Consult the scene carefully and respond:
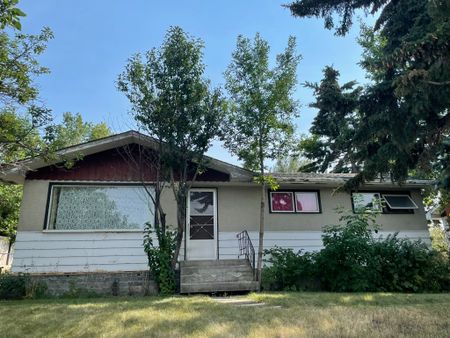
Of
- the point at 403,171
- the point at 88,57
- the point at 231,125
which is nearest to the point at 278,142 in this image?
the point at 231,125

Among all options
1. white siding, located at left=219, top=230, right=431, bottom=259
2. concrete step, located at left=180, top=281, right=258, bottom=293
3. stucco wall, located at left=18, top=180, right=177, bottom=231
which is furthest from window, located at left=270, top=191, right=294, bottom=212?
stucco wall, located at left=18, top=180, right=177, bottom=231

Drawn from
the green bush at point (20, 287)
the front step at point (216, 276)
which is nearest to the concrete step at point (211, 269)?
the front step at point (216, 276)

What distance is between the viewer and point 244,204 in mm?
10922

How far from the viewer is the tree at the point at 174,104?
9.04 meters

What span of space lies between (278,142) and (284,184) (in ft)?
5.70

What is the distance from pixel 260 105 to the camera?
954 cm

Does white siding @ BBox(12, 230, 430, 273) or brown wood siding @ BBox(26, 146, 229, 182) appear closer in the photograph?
white siding @ BBox(12, 230, 430, 273)

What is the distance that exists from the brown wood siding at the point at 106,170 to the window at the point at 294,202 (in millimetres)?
2193

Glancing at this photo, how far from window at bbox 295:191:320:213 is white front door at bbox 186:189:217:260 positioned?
9.22ft

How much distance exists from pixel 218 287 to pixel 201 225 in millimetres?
2607

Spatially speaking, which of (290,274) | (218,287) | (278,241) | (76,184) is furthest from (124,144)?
(290,274)

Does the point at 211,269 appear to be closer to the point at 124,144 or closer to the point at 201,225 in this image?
the point at 201,225

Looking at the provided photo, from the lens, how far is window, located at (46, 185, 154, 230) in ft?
31.8

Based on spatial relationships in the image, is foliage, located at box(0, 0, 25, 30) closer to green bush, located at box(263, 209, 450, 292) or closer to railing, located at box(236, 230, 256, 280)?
→ railing, located at box(236, 230, 256, 280)
